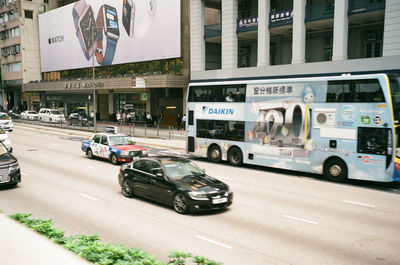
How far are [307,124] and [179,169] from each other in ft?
24.0

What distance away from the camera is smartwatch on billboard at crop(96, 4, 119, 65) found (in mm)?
48344

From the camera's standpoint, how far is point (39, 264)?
14.0 feet

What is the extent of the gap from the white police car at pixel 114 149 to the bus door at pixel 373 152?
403 inches

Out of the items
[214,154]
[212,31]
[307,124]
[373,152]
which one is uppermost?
[212,31]

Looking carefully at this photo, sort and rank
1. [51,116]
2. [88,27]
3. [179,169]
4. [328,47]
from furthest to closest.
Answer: [88,27]
[51,116]
[328,47]
[179,169]

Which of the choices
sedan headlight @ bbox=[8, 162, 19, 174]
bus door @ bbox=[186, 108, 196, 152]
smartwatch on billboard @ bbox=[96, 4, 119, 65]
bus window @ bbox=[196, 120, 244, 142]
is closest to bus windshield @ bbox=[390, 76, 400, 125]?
bus window @ bbox=[196, 120, 244, 142]

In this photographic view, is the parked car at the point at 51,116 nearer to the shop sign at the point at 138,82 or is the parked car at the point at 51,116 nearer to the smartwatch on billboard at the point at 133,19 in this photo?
the shop sign at the point at 138,82

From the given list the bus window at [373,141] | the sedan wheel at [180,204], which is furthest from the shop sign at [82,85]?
the sedan wheel at [180,204]

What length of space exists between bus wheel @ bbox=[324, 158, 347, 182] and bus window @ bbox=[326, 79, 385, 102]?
103 inches

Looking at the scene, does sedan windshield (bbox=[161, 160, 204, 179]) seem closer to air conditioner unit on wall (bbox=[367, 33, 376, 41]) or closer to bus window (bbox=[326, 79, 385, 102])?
bus window (bbox=[326, 79, 385, 102])

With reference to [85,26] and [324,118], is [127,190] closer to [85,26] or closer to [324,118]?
[324,118]

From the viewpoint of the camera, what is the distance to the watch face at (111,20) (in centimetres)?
4806

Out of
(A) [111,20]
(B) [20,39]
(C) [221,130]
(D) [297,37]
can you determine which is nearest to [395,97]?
(C) [221,130]

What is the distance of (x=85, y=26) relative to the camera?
2128 inches
